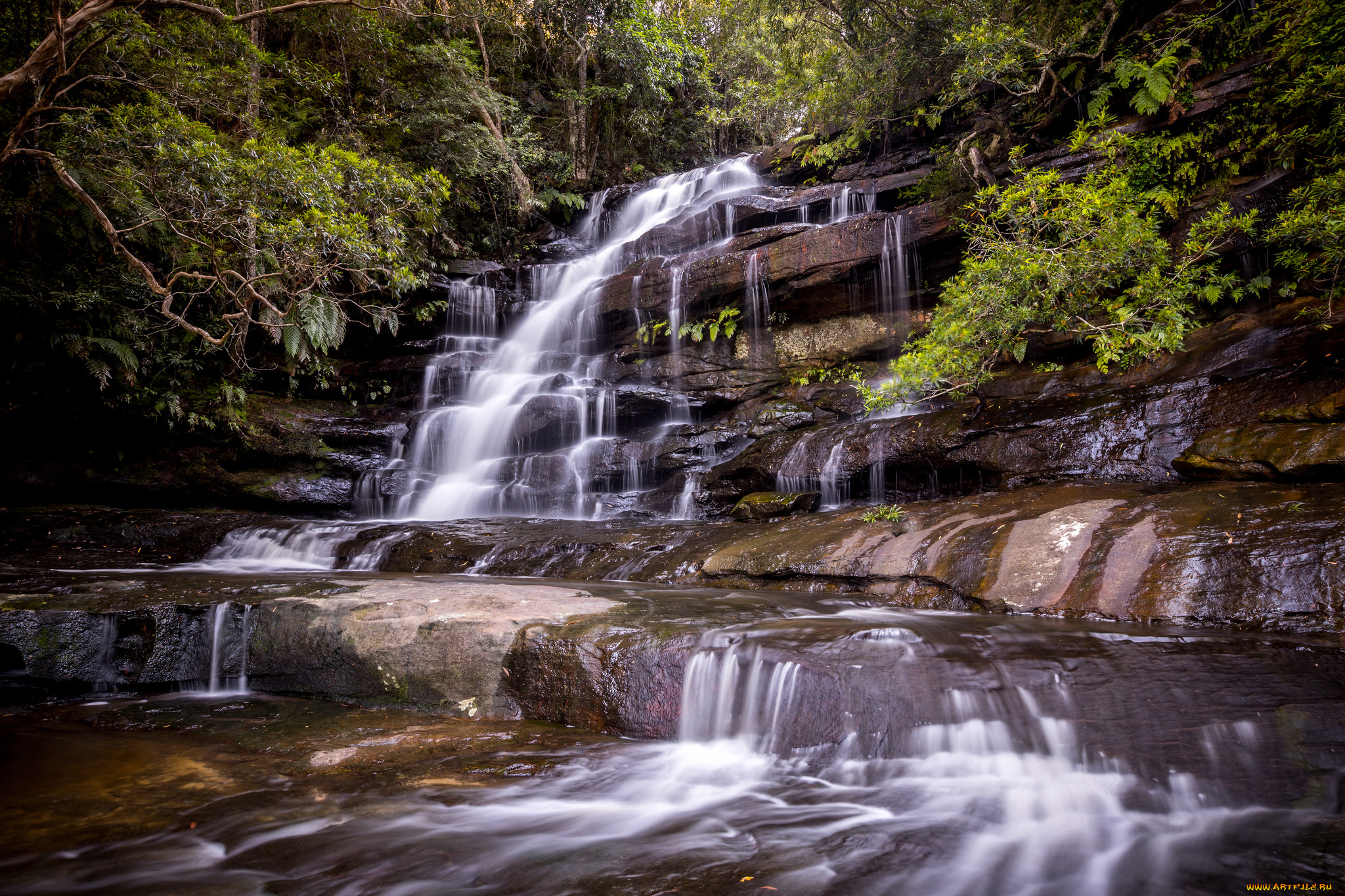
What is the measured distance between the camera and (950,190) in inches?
420

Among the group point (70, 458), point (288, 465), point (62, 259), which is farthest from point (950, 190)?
point (70, 458)

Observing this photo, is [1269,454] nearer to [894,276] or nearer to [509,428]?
[894,276]

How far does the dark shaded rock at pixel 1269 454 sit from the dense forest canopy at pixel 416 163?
1.03 metres

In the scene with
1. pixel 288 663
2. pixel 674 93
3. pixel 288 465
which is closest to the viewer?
pixel 288 663

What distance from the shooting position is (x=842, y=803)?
2920 millimetres

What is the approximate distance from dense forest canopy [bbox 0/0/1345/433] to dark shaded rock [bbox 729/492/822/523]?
6.45 ft

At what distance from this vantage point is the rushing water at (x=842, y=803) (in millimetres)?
2338

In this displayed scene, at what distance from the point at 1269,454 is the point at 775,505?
15.7 feet

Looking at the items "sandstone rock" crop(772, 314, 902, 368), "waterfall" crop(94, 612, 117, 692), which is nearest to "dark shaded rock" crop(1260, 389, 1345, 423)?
"sandstone rock" crop(772, 314, 902, 368)

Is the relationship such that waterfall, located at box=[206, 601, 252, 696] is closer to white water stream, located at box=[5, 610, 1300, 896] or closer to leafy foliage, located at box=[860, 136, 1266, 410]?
white water stream, located at box=[5, 610, 1300, 896]

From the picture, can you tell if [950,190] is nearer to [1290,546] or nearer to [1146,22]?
[1146,22]

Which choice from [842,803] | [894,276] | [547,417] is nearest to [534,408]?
[547,417]

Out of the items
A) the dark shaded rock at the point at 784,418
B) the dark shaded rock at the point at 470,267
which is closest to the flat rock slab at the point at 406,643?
the dark shaded rock at the point at 784,418

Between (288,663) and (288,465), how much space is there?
25.8 feet
